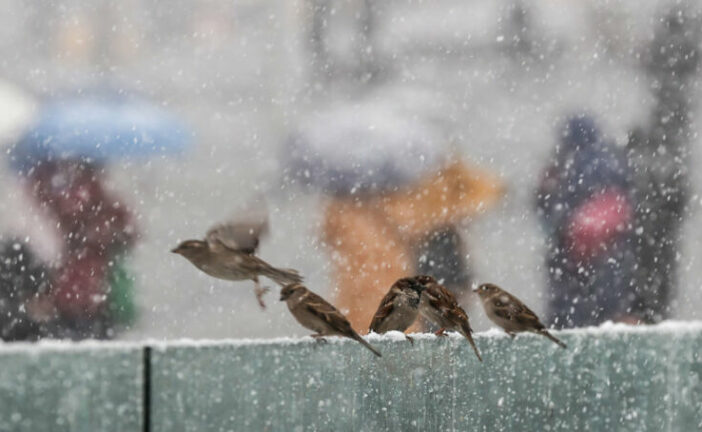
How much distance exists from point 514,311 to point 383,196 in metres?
4.65

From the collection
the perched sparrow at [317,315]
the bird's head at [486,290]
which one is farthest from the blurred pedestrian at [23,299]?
the perched sparrow at [317,315]

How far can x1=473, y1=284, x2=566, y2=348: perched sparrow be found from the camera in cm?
288

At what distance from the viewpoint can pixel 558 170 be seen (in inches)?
287

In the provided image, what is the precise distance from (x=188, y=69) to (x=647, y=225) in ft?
11.5

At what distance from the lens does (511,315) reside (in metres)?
2.96

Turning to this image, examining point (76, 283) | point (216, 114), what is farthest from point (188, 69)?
point (76, 283)

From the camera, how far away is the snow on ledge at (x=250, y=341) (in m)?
2.18

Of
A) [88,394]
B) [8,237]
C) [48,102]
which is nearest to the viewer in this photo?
[88,394]

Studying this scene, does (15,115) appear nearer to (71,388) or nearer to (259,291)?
(259,291)

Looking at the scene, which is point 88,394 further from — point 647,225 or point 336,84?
point 336,84

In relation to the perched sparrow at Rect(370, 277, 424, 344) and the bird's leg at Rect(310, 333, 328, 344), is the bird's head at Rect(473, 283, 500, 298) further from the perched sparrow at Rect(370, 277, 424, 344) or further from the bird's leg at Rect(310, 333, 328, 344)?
the bird's leg at Rect(310, 333, 328, 344)

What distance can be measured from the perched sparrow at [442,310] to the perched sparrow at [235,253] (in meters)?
0.34

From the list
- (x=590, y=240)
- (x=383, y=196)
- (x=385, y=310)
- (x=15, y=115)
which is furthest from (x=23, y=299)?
(x=385, y=310)

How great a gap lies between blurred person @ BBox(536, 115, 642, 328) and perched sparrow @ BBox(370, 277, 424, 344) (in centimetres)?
347
